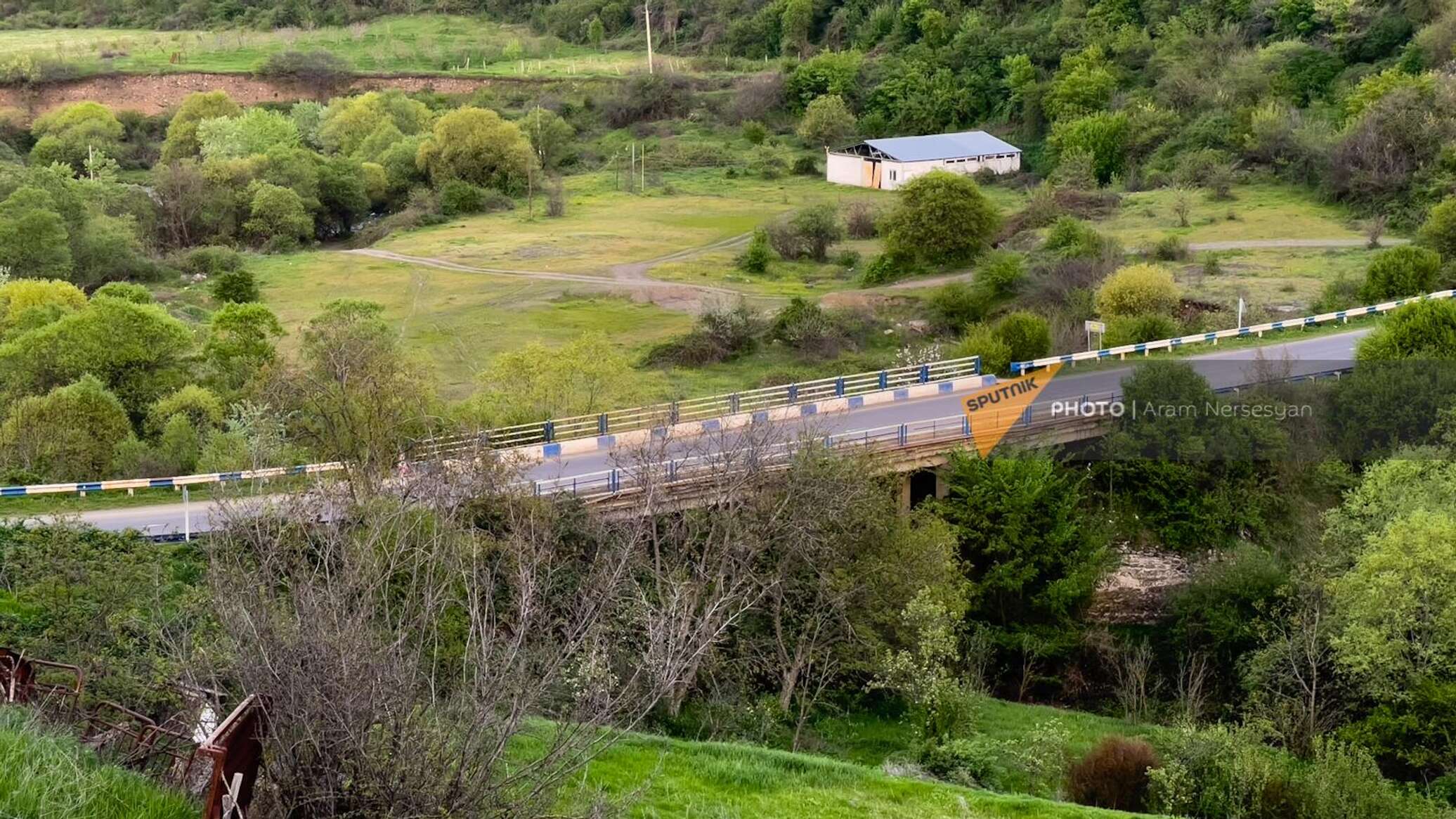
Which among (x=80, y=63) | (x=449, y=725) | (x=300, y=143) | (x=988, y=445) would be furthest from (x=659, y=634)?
(x=80, y=63)

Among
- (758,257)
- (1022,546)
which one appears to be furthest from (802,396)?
(758,257)

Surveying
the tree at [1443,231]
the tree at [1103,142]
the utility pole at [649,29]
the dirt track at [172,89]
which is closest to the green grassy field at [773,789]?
the tree at [1443,231]

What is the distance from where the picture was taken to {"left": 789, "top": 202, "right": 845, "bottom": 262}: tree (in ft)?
144

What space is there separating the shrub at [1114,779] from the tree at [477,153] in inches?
1745

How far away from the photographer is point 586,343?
24641 millimetres

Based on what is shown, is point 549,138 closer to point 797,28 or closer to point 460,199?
point 460,199

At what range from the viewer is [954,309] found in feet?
114

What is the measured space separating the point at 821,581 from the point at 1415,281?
19.5 meters

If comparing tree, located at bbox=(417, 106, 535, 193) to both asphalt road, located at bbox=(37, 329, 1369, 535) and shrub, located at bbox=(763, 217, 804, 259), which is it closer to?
shrub, located at bbox=(763, 217, 804, 259)

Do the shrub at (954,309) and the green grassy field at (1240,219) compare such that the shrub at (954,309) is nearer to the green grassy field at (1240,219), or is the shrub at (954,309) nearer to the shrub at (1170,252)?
the shrub at (1170,252)

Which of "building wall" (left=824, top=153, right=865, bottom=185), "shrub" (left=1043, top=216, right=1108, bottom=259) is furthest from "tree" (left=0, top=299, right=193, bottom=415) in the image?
"building wall" (left=824, top=153, right=865, bottom=185)

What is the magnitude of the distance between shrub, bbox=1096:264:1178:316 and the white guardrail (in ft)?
7.02

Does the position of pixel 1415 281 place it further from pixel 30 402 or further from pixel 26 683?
pixel 26 683

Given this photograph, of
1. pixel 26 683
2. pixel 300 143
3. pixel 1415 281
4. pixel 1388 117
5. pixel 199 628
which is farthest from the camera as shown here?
pixel 300 143
